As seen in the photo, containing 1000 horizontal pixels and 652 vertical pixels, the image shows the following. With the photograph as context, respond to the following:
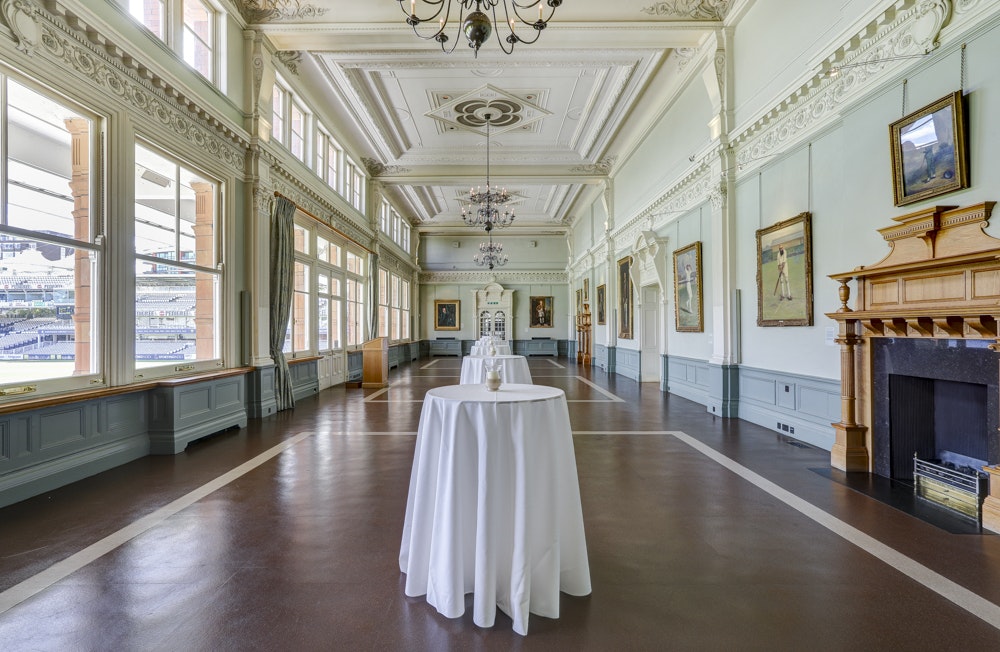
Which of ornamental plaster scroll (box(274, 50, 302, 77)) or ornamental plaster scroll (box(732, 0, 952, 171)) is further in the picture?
ornamental plaster scroll (box(274, 50, 302, 77))

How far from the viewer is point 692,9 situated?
6.49 metres

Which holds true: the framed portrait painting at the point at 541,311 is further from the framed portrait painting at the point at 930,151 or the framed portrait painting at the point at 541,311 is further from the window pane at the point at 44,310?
the window pane at the point at 44,310

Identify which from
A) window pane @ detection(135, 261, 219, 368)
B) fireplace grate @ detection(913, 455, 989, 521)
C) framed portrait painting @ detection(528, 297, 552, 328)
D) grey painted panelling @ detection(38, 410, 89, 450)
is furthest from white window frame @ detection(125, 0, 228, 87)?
framed portrait painting @ detection(528, 297, 552, 328)

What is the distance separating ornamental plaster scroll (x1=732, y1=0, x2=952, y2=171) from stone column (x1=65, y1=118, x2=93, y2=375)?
22.6 ft

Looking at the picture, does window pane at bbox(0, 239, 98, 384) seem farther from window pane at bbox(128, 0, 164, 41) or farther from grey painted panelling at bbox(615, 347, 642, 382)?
grey painted panelling at bbox(615, 347, 642, 382)

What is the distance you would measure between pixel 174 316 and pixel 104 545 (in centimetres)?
313

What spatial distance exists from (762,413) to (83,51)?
312 inches

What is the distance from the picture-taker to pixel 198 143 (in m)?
5.47

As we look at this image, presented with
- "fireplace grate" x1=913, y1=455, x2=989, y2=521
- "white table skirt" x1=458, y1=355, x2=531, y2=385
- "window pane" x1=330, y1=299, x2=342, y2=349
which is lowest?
"fireplace grate" x1=913, y1=455, x2=989, y2=521

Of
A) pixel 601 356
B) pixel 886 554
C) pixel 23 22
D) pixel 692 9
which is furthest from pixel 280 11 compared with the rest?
pixel 601 356

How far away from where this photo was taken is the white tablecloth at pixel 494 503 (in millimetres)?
1948

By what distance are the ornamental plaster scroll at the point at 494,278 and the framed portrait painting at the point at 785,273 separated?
49.6ft

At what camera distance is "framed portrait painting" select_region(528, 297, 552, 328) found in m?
20.9

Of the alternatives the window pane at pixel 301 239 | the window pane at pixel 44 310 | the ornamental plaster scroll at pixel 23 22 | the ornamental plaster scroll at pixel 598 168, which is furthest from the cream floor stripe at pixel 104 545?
the ornamental plaster scroll at pixel 598 168
